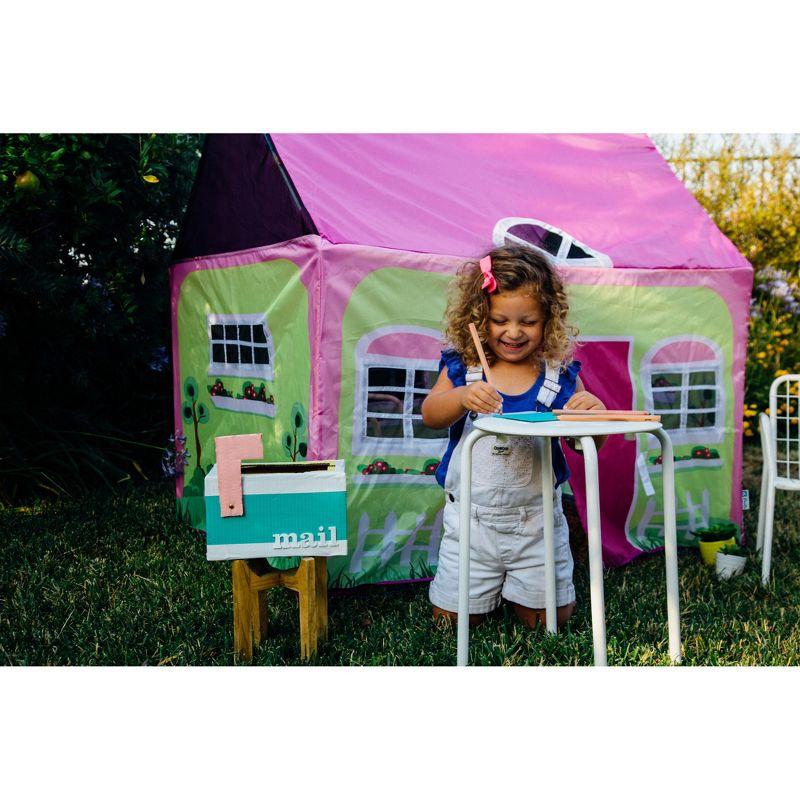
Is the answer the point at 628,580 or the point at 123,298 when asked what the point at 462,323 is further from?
the point at 123,298

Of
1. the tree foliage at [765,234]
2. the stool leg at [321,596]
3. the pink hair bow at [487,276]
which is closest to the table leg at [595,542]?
the pink hair bow at [487,276]

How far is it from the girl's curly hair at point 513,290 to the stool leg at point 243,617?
1.02 metres

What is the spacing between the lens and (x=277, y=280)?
3.46 meters

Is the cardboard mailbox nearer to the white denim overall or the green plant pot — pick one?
the white denim overall

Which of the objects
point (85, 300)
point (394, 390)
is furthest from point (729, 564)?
point (85, 300)

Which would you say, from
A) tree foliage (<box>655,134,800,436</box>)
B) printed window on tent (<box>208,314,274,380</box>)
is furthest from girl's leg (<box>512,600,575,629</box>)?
tree foliage (<box>655,134,800,436</box>)

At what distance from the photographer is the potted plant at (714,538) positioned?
3.73m

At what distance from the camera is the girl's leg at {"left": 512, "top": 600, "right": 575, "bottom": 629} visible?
111 inches

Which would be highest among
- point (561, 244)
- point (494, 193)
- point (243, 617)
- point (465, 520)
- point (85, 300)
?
point (494, 193)

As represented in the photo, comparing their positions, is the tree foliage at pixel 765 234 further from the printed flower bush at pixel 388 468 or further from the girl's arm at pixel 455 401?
the girl's arm at pixel 455 401

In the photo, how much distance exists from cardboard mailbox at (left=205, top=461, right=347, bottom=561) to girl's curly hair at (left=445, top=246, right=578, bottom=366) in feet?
2.02

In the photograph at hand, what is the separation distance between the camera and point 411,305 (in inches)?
130

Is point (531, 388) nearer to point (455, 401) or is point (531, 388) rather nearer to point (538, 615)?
point (455, 401)

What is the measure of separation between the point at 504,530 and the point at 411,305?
1.07 meters
